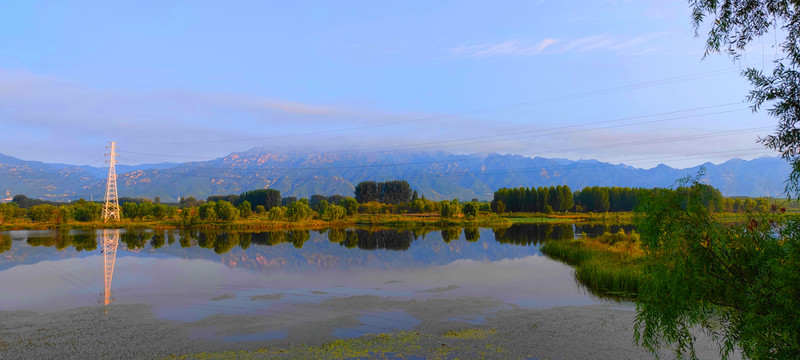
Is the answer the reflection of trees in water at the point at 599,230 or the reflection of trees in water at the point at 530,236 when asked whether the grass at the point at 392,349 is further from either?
the reflection of trees in water at the point at 599,230

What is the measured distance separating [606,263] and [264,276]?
23.5 m

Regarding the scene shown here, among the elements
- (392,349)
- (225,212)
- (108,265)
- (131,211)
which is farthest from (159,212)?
(392,349)

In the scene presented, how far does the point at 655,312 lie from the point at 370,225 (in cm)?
8845

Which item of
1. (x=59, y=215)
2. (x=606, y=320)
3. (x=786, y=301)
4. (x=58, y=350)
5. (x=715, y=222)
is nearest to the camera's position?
(x=786, y=301)

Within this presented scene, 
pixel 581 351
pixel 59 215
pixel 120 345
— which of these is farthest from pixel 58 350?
pixel 59 215

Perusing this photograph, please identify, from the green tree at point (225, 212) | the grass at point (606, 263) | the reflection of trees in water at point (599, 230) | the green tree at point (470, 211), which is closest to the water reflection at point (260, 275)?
the grass at point (606, 263)

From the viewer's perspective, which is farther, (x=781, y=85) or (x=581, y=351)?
(x=581, y=351)

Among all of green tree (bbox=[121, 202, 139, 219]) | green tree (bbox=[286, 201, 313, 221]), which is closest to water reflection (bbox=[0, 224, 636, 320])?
green tree (bbox=[286, 201, 313, 221])

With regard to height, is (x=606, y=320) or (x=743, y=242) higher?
(x=743, y=242)

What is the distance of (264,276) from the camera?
31062mm

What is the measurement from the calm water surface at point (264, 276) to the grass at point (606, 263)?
1.30 metres

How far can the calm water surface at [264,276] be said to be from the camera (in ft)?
74.5

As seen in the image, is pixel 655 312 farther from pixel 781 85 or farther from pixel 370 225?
pixel 370 225

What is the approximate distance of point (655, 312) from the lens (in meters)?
9.85
